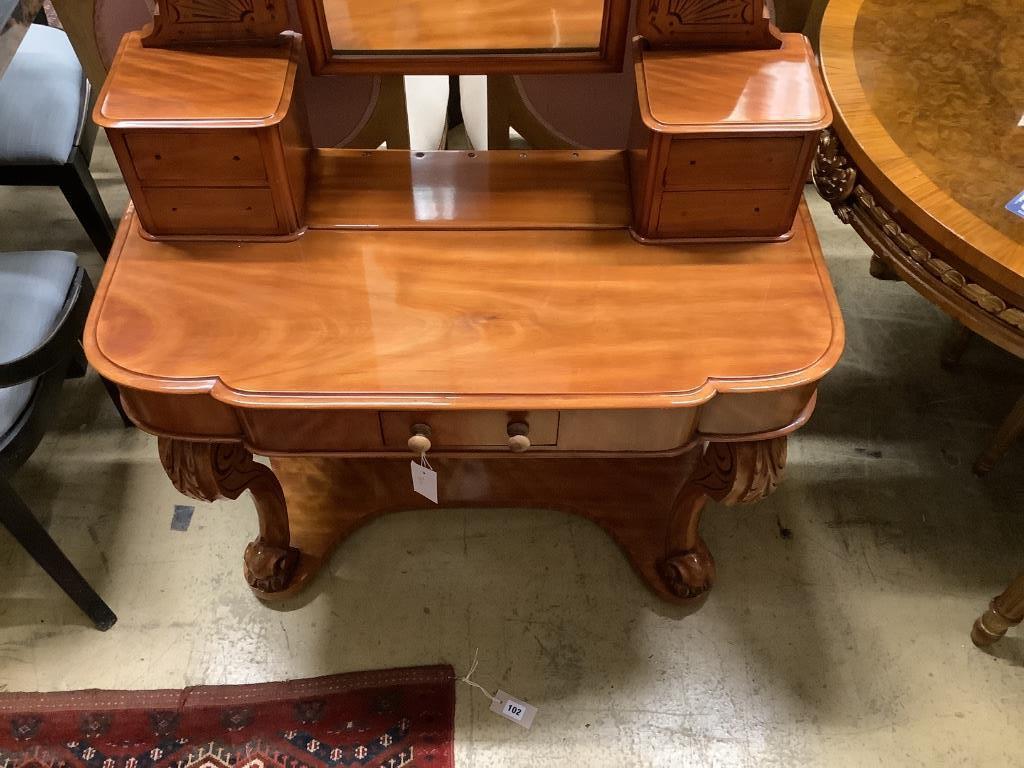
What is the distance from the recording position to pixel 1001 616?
4.68ft

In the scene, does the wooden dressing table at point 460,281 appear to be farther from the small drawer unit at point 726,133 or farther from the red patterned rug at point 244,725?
the red patterned rug at point 244,725

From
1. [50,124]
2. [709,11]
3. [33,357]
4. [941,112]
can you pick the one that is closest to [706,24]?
[709,11]

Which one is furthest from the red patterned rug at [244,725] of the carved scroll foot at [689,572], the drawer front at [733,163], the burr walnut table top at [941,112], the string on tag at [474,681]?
the burr walnut table top at [941,112]

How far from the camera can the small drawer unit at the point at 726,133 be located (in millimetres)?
994

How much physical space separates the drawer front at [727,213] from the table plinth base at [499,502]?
19.3 inches

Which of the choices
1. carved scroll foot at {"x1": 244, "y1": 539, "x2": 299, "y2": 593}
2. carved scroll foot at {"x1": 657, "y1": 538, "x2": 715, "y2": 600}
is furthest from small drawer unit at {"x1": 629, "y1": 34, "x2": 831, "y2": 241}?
carved scroll foot at {"x1": 244, "y1": 539, "x2": 299, "y2": 593}

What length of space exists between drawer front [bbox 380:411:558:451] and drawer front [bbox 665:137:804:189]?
35 centimetres

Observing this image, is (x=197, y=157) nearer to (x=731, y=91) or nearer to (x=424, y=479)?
(x=424, y=479)

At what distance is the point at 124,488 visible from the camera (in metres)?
1.67

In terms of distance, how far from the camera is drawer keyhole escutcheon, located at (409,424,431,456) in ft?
3.26

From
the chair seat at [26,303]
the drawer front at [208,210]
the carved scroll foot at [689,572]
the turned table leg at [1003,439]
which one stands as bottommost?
the carved scroll foot at [689,572]

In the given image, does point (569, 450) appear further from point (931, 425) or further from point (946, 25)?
point (931, 425)

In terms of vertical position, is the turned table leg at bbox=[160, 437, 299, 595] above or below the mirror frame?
below

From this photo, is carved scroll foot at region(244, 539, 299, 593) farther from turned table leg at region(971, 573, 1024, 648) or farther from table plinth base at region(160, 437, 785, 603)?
turned table leg at region(971, 573, 1024, 648)
